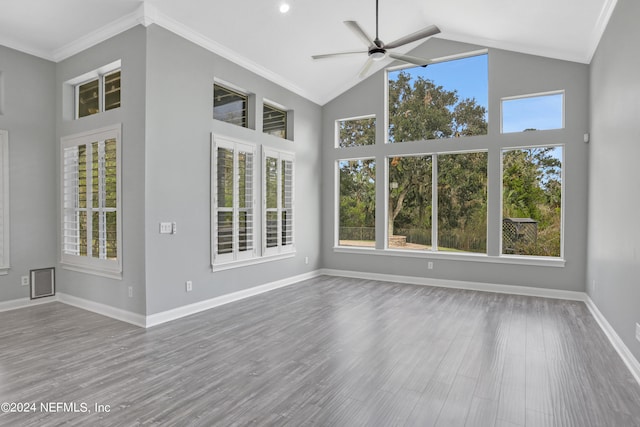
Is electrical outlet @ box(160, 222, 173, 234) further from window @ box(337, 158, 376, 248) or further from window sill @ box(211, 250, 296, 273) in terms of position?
window @ box(337, 158, 376, 248)

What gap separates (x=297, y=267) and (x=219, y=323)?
2617mm

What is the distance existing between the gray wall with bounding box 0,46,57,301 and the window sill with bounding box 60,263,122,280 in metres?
0.40

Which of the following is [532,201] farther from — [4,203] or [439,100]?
[4,203]

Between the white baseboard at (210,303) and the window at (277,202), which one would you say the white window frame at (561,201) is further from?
the white baseboard at (210,303)

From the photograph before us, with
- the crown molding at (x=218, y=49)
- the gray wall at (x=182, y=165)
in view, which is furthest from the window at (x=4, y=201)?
the crown molding at (x=218, y=49)

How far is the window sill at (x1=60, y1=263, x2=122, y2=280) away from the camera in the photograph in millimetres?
4266

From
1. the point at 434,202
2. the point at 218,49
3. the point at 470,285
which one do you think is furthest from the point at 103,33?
the point at 470,285

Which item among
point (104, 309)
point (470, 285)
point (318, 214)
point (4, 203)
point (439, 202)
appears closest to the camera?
point (104, 309)

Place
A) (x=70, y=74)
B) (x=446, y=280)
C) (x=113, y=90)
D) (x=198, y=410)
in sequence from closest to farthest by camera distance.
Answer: (x=198, y=410) < (x=113, y=90) < (x=70, y=74) < (x=446, y=280)

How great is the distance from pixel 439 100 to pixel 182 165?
452cm

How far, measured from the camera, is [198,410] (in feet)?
7.55

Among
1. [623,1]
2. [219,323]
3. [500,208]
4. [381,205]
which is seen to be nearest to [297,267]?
[381,205]

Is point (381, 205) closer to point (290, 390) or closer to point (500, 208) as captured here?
point (500, 208)

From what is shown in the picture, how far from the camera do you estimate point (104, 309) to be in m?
4.42
